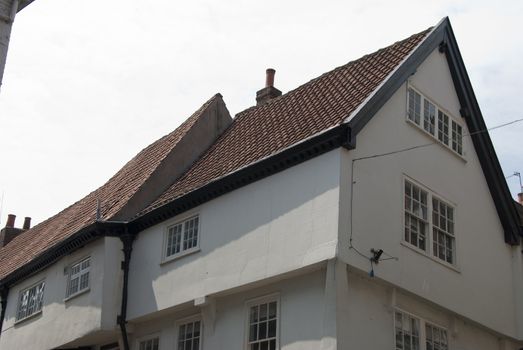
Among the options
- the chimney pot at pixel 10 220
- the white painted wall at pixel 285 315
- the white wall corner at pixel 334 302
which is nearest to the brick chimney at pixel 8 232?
the chimney pot at pixel 10 220

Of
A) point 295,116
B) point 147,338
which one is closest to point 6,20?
point 295,116

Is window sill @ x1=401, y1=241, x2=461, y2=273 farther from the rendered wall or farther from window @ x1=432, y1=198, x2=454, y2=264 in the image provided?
the rendered wall

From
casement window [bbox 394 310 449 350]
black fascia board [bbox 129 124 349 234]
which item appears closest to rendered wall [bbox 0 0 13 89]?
black fascia board [bbox 129 124 349 234]

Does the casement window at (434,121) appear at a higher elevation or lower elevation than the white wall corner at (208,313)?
higher

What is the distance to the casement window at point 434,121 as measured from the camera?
835 inches

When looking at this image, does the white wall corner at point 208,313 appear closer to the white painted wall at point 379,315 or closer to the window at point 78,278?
the white painted wall at point 379,315

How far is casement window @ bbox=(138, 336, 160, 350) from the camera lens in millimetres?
22250

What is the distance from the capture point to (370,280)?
18281 mm

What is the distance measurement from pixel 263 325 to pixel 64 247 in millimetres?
8726

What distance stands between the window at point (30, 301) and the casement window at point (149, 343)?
4.86m

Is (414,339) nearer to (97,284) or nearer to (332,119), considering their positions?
(332,119)

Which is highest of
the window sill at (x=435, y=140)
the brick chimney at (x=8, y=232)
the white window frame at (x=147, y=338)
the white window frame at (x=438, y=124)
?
the brick chimney at (x=8, y=232)

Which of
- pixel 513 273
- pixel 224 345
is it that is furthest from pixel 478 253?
pixel 224 345

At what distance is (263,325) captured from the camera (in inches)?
742
